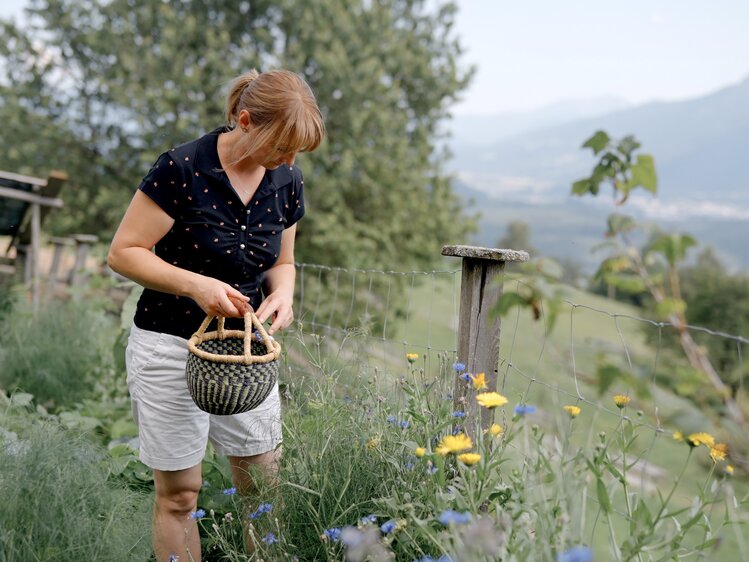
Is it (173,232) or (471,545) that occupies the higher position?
(173,232)

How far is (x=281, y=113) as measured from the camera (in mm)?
1746

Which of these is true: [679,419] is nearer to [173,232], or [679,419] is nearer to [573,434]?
[573,434]

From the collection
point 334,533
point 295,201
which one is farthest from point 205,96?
point 334,533

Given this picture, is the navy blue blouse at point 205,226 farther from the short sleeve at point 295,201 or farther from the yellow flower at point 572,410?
the yellow flower at point 572,410

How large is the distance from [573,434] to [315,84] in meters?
10.3

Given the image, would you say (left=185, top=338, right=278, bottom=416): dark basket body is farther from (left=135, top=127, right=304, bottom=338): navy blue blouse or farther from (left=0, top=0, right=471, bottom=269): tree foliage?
(left=0, top=0, right=471, bottom=269): tree foliage

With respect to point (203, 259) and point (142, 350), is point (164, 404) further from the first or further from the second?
point (203, 259)

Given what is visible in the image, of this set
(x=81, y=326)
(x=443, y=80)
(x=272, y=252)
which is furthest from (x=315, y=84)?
(x=272, y=252)

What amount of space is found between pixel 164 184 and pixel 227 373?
20.2 inches

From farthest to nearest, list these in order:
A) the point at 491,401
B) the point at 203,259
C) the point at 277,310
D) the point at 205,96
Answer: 1. the point at 205,96
2. the point at 277,310
3. the point at 203,259
4. the point at 491,401

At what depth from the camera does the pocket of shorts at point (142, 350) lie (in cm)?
190

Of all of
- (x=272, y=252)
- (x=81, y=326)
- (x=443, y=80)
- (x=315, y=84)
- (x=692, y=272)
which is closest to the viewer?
(x=272, y=252)

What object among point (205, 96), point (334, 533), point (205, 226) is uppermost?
point (205, 96)

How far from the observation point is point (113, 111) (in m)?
11.1
